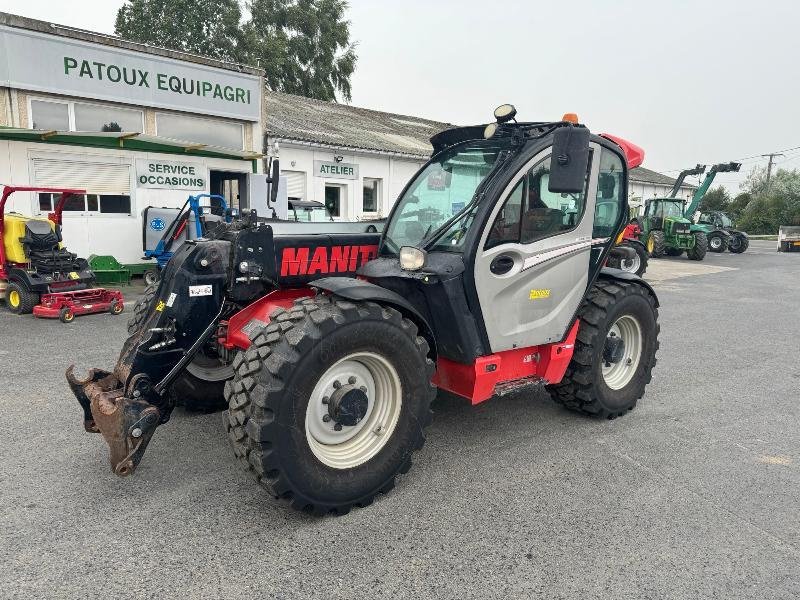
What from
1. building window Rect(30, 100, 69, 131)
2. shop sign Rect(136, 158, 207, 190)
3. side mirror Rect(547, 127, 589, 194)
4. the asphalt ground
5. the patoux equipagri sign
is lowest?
the asphalt ground

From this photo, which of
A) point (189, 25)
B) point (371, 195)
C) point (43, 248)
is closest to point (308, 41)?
point (189, 25)

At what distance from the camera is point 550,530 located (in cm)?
306

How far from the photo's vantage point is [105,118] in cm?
1206

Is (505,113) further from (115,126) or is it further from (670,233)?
(670,233)

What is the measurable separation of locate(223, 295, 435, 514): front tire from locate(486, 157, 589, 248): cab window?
0.94 m

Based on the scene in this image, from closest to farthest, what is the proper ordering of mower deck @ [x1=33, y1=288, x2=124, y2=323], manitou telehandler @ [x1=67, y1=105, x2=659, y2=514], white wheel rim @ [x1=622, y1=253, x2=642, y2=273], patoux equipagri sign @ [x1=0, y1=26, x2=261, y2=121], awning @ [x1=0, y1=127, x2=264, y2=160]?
manitou telehandler @ [x1=67, y1=105, x2=659, y2=514], mower deck @ [x1=33, y1=288, x2=124, y2=323], awning @ [x1=0, y1=127, x2=264, y2=160], patoux equipagri sign @ [x1=0, y1=26, x2=261, y2=121], white wheel rim @ [x1=622, y1=253, x2=642, y2=273]

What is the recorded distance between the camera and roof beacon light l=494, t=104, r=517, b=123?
3.82m

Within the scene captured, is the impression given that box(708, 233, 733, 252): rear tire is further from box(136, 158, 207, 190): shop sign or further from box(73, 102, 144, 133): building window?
box(73, 102, 144, 133): building window

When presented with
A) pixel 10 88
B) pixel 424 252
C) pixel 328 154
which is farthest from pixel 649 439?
pixel 328 154

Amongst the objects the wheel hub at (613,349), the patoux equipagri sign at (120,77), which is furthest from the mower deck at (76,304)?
the wheel hub at (613,349)

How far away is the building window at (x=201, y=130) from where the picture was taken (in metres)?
13.0

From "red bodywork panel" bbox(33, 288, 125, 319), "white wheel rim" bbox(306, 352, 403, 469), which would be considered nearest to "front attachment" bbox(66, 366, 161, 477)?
"white wheel rim" bbox(306, 352, 403, 469)

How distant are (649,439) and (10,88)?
483 inches

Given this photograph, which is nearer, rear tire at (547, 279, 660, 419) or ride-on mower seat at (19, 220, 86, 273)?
rear tire at (547, 279, 660, 419)
